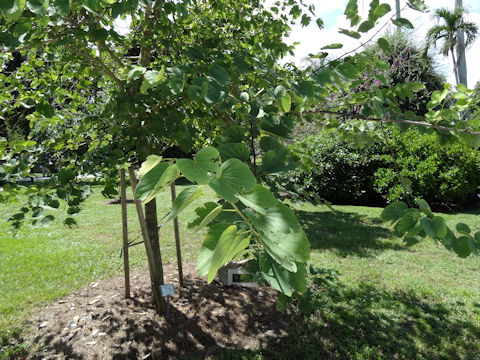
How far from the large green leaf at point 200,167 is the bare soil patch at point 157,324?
8.98ft

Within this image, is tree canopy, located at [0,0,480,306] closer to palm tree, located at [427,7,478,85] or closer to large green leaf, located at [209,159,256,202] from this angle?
large green leaf, located at [209,159,256,202]

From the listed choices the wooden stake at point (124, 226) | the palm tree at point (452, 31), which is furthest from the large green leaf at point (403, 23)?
the palm tree at point (452, 31)

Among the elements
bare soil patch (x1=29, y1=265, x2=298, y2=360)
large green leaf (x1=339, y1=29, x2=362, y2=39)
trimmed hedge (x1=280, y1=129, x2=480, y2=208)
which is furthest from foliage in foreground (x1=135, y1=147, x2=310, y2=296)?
trimmed hedge (x1=280, y1=129, x2=480, y2=208)

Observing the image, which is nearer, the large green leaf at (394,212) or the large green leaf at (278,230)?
the large green leaf at (278,230)

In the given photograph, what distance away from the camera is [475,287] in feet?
14.2

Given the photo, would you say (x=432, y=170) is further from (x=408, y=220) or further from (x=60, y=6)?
(x=60, y=6)

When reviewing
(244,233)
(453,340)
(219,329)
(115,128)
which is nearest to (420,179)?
(453,340)

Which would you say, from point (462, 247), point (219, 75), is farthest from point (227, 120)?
point (462, 247)

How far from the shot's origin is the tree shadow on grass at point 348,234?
5840 mm

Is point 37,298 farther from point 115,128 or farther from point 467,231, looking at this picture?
point 467,231

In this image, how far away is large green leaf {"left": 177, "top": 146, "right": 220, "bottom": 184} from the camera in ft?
1.77

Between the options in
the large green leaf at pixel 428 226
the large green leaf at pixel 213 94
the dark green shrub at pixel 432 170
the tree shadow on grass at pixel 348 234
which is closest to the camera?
the large green leaf at pixel 428 226

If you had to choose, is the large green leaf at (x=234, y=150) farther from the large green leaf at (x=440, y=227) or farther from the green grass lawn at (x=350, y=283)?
the green grass lawn at (x=350, y=283)

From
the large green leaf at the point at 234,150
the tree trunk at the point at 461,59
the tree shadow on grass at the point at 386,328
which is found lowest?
the tree shadow on grass at the point at 386,328
